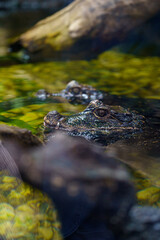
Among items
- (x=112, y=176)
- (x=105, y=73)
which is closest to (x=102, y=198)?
(x=112, y=176)

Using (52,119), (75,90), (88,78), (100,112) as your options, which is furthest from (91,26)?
(52,119)

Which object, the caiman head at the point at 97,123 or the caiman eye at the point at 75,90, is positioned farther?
the caiman eye at the point at 75,90

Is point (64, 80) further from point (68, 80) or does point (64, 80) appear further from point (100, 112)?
point (100, 112)

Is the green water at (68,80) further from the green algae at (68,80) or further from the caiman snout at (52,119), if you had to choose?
the caiman snout at (52,119)

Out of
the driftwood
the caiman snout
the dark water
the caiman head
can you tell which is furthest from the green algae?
the driftwood

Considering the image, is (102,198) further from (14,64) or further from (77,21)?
(77,21)


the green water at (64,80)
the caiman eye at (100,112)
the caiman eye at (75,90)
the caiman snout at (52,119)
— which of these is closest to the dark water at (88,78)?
the green water at (64,80)
